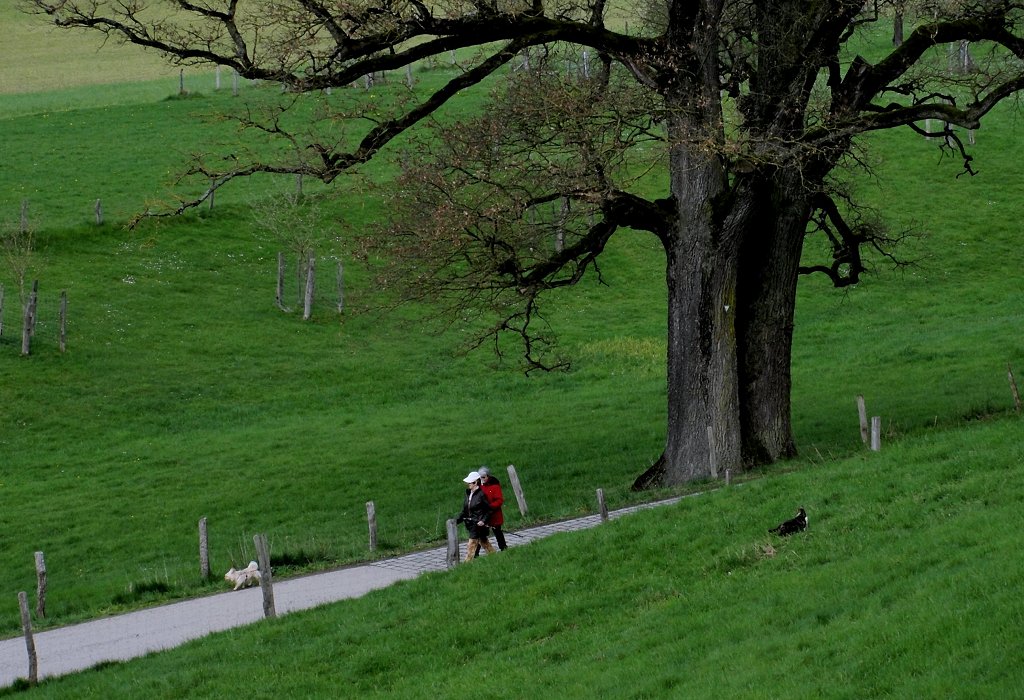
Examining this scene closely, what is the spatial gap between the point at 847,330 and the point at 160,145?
35.5m

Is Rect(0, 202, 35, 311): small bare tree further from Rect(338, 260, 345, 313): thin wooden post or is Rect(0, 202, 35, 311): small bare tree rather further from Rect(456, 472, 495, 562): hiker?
Rect(456, 472, 495, 562): hiker

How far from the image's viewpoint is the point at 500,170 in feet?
69.8

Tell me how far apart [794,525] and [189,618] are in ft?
30.4

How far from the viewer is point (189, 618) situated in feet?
58.6

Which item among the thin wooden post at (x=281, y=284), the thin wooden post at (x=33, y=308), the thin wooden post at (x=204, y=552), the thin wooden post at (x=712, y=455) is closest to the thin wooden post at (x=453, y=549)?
the thin wooden post at (x=204, y=552)

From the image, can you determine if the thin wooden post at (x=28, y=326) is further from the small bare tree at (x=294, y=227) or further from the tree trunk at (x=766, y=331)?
the tree trunk at (x=766, y=331)

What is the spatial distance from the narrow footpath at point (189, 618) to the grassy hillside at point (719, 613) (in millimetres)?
946

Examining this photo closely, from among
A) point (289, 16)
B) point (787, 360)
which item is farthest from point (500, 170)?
point (787, 360)

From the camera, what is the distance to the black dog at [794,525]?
47.3 feet

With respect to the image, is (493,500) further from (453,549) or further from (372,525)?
(372,525)

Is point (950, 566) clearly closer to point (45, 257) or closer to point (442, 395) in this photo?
point (442, 395)

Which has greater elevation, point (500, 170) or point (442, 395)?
point (500, 170)

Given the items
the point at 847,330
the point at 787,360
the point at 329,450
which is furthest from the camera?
the point at 847,330

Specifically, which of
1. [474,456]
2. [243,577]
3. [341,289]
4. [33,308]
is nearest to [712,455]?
[243,577]
